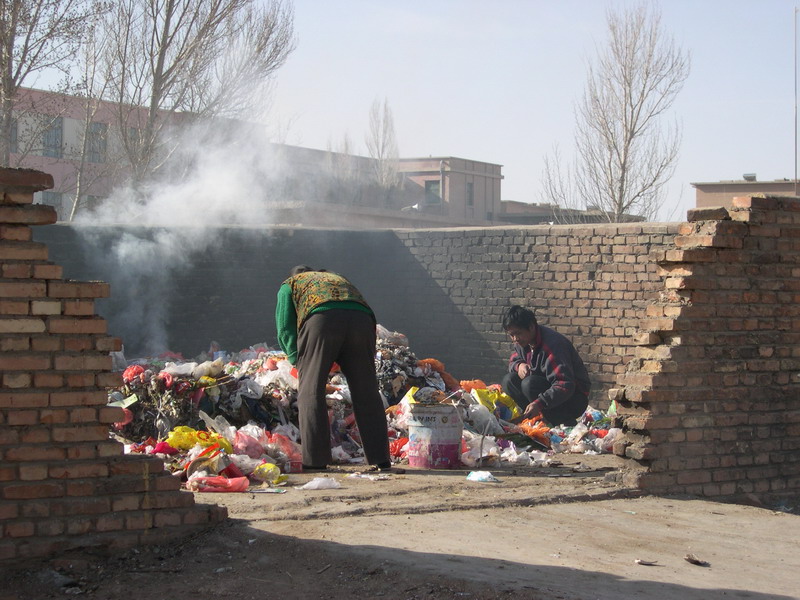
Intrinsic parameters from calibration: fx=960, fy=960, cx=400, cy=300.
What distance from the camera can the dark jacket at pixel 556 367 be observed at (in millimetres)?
9227

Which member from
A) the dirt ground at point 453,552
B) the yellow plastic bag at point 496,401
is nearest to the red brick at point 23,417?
the dirt ground at point 453,552

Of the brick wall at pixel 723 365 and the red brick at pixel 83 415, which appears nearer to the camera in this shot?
the red brick at pixel 83 415

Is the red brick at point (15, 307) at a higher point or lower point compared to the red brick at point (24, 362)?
higher

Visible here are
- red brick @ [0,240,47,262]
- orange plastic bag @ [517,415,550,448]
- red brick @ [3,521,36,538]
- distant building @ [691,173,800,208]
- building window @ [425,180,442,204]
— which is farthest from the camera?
building window @ [425,180,442,204]

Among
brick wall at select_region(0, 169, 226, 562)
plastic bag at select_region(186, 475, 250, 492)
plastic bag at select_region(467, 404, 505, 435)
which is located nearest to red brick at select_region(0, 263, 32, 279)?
brick wall at select_region(0, 169, 226, 562)

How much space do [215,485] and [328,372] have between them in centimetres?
134

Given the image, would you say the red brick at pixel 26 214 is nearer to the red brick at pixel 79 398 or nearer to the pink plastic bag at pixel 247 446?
the red brick at pixel 79 398

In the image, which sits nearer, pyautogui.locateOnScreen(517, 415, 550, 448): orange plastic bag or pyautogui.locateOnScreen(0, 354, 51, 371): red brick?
pyautogui.locateOnScreen(0, 354, 51, 371): red brick

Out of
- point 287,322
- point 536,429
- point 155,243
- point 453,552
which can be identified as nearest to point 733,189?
point 155,243

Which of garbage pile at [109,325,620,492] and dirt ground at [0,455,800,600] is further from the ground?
garbage pile at [109,325,620,492]

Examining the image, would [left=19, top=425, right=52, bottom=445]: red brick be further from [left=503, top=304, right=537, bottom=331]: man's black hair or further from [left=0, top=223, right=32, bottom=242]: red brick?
[left=503, top=304, right=537, bottom=331]: man's black hair

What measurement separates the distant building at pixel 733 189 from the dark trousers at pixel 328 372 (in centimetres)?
2772

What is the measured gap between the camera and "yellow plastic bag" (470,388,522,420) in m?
9.25

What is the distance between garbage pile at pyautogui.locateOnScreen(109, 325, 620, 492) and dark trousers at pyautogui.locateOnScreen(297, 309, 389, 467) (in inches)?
11.7
